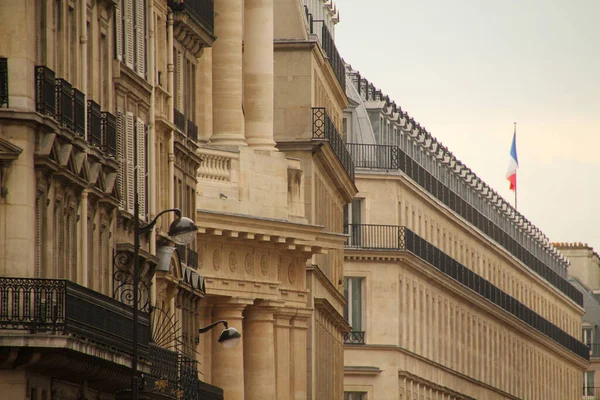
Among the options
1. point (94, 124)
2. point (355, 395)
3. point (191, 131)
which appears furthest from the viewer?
point (355, 395)

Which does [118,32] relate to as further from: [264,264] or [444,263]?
[444,263]

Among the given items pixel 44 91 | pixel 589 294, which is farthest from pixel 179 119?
pixel 589 294

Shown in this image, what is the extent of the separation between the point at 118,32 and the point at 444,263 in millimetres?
71798

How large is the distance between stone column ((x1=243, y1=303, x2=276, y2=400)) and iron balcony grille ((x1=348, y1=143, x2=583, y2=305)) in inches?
1531

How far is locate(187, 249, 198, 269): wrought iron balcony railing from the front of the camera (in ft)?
188

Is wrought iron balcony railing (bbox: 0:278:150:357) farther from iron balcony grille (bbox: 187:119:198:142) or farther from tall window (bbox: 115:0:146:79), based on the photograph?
iron balcony grille (bbox: 187:119:198:142)

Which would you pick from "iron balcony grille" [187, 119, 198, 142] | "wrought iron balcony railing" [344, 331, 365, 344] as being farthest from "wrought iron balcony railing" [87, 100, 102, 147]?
"wrought iron balcony railing" [344, 331, 365, 344]

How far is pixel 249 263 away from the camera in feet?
218

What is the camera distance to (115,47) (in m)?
45.7

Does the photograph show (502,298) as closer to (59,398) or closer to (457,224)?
(457,224)

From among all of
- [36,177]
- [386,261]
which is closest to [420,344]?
[386,261]

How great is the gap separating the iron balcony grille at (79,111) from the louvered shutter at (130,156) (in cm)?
539

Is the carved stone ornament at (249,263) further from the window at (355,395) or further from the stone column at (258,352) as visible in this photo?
the window at (355,395)

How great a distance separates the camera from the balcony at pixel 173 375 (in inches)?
1838
